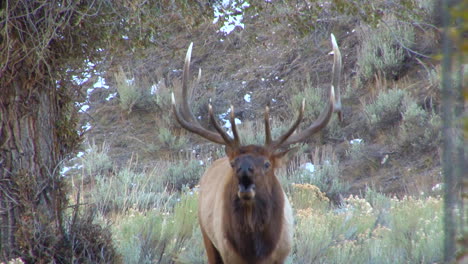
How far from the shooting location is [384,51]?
1381cm

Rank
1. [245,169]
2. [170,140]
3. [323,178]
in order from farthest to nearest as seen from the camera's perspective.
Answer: [170,140] < [323,178] < [245,169]

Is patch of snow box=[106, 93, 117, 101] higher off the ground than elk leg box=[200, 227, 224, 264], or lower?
higher

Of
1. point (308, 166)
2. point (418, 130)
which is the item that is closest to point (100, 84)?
point (308, 166)

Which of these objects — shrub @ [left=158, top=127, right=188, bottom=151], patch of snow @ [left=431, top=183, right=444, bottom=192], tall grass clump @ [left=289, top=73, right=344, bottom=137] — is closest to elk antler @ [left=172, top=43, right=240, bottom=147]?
patch of snow @ [left=431, top=183, right=444, bottom=192]

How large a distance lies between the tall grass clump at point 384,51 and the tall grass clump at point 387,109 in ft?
2.21

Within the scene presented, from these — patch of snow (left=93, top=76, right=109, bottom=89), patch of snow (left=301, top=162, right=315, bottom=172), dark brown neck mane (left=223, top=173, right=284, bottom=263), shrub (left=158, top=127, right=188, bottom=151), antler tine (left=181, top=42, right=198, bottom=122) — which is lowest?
patch of snow (left=301, top=162, right=315, bottom=172)

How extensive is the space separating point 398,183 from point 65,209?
22.9 ft

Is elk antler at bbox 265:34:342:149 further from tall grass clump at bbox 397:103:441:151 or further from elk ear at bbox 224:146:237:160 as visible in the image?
tall grass clump at bbox 397:103:441:151

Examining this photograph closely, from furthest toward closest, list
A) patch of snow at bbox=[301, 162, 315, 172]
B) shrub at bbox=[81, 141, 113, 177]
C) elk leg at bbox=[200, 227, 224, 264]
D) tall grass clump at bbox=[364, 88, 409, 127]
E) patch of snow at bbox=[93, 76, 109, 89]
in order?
patch of snow at bbox=[93, 76, 109, 89] < tall grass clump at bbox=[364, 88, 409, 127] < shrub at bbox=[81, 141, 113, 177] < patch of snow at bbox=[301, 162, 315, 172] < elk leg at bbox=[200, 227, 224, 264]

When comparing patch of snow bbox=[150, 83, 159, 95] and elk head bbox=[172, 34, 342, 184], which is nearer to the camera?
elk head bbox=[172, 34, 342, 184]

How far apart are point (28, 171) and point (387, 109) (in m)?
8.87

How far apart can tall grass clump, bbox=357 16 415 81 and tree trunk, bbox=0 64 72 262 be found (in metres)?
9.27

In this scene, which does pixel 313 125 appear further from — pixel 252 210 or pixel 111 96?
pixel 111 96

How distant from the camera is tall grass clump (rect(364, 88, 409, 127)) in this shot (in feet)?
42.8
